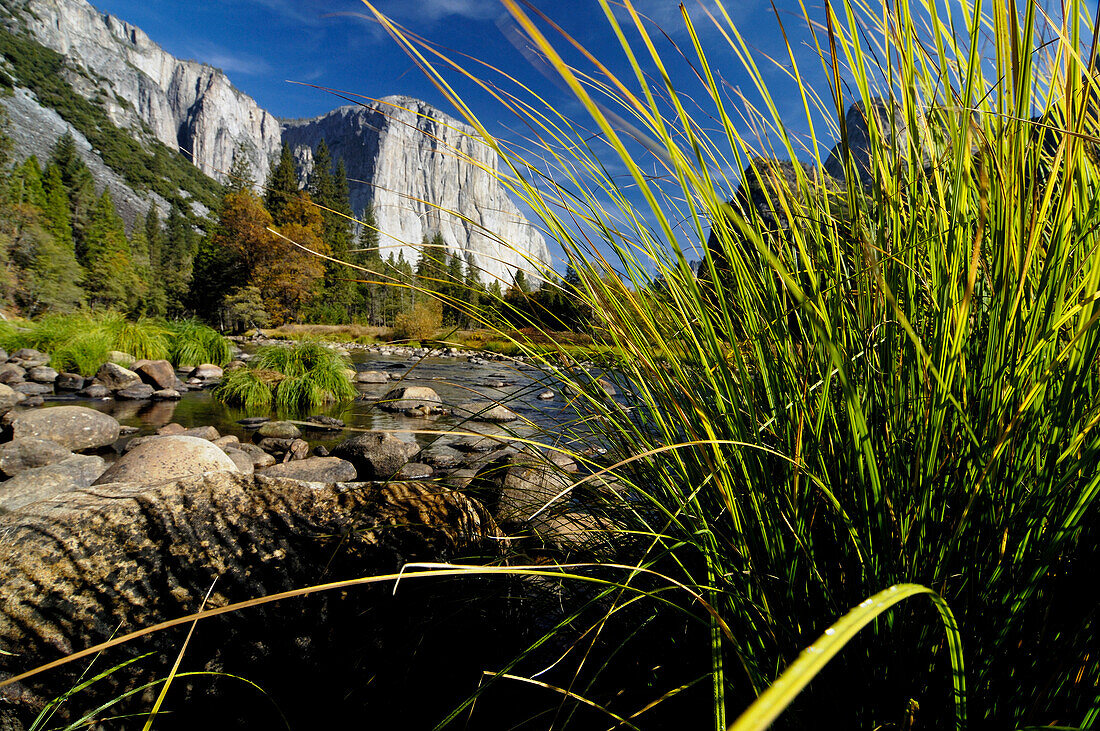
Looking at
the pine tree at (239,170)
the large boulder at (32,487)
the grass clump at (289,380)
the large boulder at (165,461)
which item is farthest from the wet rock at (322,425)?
the pine tree at (239,170)

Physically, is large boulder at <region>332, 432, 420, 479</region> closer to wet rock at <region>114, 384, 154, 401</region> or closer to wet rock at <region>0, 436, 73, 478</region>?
wet rock at <region>0, 436, 73, 478</region>

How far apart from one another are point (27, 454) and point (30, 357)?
8.46 metres

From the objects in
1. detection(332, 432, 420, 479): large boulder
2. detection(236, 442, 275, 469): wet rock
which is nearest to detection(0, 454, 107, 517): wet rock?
detection(236, 442, 275, 469): wet rock

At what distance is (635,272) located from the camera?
2.88ft

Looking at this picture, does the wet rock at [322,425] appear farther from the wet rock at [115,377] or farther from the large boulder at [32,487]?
the wet rock at [115,377]

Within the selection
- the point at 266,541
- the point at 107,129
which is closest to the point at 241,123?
the point at 107,129

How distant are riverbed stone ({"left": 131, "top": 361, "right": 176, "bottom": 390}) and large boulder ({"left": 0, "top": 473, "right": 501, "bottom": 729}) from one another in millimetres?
9189

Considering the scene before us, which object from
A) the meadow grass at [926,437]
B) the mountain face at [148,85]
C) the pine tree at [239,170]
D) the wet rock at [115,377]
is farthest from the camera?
the mountain face at [148,85]

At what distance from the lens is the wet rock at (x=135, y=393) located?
7.91 metres

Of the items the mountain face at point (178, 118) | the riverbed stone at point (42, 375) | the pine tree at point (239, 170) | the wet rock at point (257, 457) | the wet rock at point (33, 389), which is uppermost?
the mountain face at point (178, 118)

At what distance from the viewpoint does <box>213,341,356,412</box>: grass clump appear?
25.6 ft

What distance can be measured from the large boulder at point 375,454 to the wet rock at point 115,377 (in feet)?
20.7

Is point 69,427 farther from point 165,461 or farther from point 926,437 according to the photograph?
point 926,437

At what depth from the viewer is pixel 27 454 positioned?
3936mm
